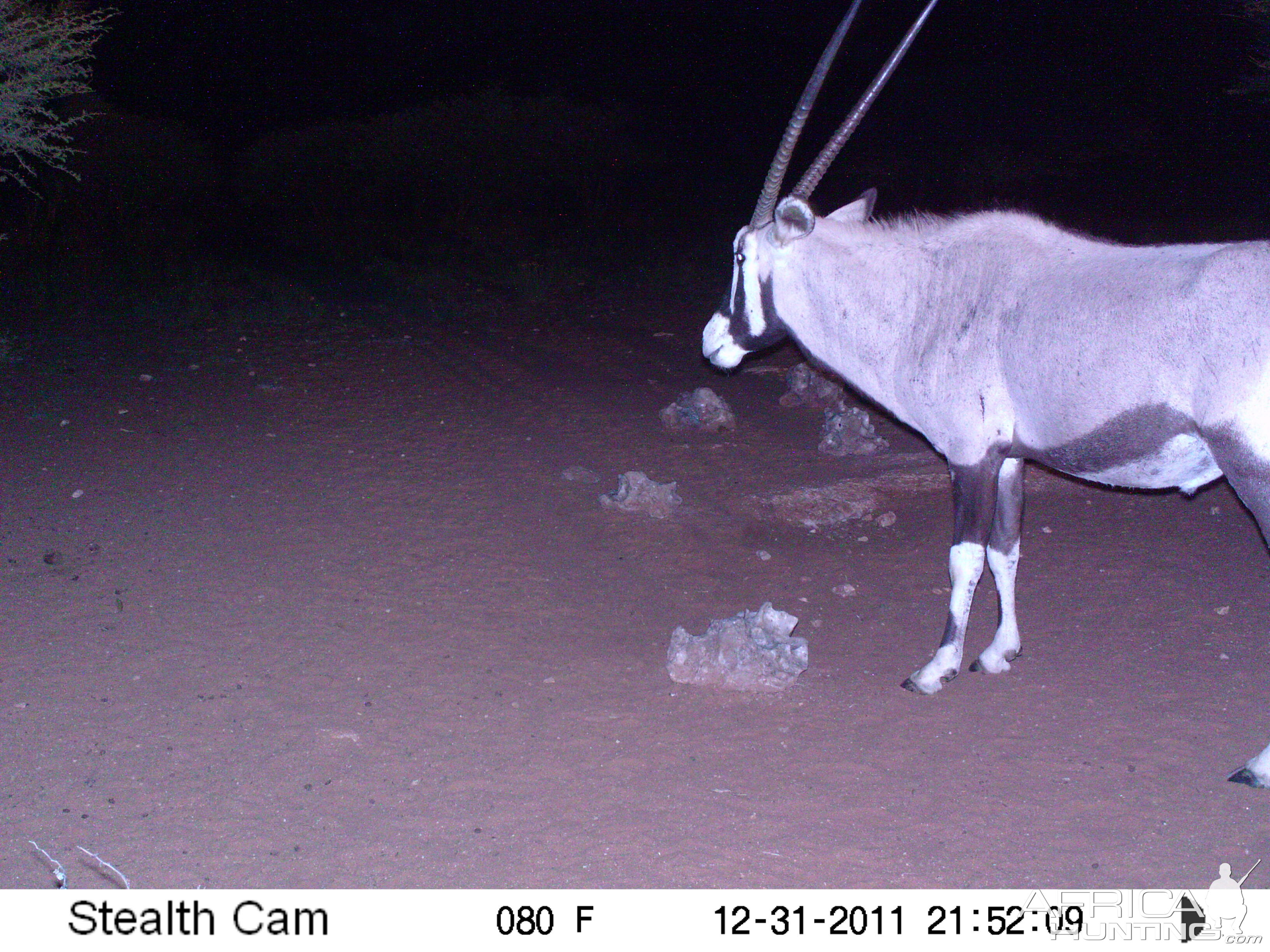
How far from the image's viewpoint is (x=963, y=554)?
207 inches

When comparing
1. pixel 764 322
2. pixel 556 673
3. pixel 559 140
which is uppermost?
pixel 764 322

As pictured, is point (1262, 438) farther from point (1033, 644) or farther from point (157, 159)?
point (157, 159)

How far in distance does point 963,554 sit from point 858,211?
1.90 metres

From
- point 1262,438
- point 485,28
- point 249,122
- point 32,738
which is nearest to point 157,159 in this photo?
point 249,122

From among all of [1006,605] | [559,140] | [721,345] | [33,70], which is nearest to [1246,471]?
[1006,605]

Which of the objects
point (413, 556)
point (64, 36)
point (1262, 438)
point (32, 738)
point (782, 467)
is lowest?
point (782, 467)

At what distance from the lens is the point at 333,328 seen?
1139cm

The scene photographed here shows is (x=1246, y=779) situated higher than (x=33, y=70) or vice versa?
(x=33, y=70)

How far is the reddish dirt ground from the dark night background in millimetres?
4834

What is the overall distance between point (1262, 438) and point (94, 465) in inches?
269

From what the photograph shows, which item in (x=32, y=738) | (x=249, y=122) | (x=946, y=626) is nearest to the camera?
(x=32, y=738)

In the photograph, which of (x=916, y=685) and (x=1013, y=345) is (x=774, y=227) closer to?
(x=1013, y=345)

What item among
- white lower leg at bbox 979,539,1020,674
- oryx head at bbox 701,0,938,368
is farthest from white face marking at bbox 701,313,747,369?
white lower leg at bbox 979,539,1020,674

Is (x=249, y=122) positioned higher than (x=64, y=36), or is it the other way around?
(x=64, y=36)
